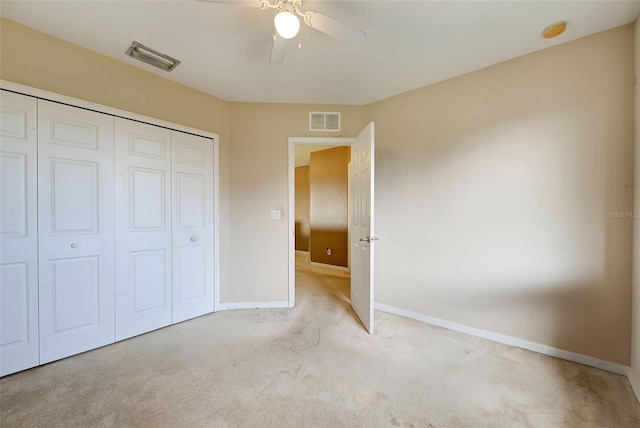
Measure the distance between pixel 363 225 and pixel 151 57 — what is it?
247cm

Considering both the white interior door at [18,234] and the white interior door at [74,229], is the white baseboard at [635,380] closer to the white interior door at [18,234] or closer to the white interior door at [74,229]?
the white interior door at [74,229]

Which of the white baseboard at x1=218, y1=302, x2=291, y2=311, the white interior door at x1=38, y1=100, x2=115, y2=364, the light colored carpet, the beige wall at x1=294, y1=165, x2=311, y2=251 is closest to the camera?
the light colored carpet

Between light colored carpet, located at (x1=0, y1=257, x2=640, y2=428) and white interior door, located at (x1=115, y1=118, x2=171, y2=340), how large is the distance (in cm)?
24

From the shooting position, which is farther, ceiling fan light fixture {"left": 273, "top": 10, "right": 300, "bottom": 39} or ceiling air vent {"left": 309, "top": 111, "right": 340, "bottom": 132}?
ceiling air vent {"left": 309, "top": 111, "right": 340, "bottom": 132}

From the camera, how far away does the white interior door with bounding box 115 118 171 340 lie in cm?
228

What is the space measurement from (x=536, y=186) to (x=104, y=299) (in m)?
3.77

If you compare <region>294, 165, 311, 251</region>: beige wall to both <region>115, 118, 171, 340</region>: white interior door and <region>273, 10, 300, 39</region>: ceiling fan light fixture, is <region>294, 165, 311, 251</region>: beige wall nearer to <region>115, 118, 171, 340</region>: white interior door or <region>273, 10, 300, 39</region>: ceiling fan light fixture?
<region>115, 118, 171, 340</region>: white interior door

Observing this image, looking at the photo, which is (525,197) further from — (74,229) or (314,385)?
(74,229)

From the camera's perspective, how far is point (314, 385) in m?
1.69

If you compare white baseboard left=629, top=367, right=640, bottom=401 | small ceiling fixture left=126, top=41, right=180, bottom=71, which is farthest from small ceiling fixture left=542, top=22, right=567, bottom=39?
small ceiling fixture left=126, top=41, right=180, bottom=71

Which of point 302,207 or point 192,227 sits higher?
point 302,207

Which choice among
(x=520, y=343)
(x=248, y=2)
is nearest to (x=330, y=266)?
(x=520, y=343)

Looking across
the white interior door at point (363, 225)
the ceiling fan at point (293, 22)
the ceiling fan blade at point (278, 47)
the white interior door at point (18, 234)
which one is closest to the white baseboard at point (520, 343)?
the white interior door at point (363, 225)

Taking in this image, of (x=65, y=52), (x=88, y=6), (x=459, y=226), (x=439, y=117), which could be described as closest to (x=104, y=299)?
(x=65, y=52)
